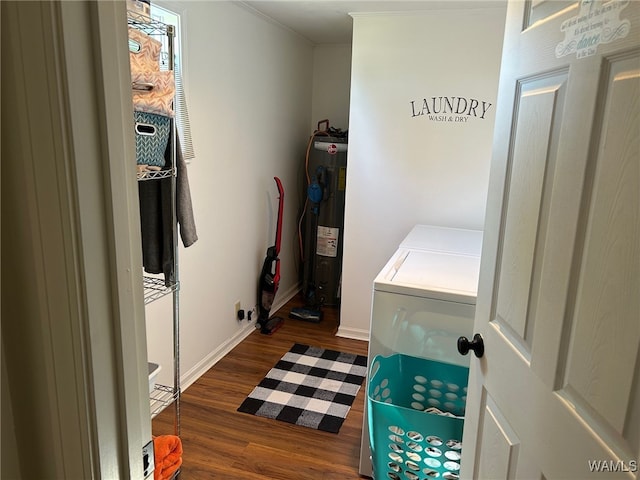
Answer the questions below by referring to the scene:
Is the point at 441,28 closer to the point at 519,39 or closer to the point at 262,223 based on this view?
the point at 262,223

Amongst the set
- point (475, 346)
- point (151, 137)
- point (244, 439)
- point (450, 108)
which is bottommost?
point (244, 439)

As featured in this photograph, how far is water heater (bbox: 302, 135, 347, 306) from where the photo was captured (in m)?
3.99

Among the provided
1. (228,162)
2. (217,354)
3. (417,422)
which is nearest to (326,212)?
(228,162)

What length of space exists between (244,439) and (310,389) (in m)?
0.61

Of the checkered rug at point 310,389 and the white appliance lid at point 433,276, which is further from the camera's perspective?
the checkered rug at point 310,389

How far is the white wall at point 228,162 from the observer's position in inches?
107

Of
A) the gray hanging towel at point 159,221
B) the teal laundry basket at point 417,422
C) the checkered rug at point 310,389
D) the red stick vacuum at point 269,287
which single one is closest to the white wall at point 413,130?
the red stick vacuum at point 269,287

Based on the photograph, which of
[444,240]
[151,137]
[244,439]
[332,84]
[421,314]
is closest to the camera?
[151,137]

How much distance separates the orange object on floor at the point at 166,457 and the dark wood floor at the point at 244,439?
49cm

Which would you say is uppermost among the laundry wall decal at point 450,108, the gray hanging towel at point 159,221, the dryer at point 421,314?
the laundry wall decal at point 450,108

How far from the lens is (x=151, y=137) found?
158cm

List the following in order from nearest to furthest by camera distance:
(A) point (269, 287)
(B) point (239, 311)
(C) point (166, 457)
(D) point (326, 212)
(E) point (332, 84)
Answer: (C) point (166, 457), (B) point (239, 311), (A) point (269, 287), (D) point (326, 212), (E) point (332, 84)

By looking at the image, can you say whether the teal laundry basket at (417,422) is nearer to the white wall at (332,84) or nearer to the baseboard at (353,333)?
the baseboard at (353,333)

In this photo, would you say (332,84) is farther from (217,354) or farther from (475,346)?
(475,346)
